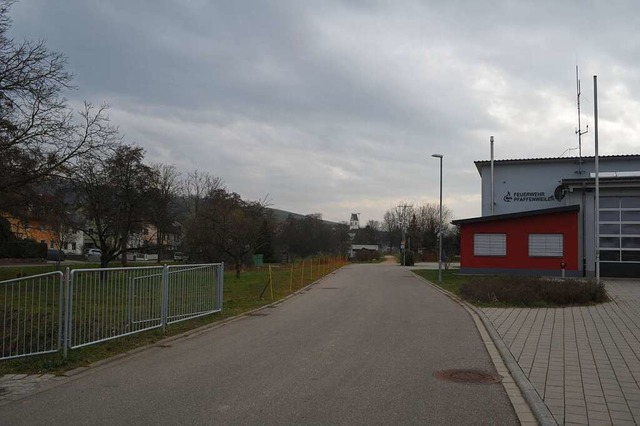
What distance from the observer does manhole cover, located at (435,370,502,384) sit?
7.42 metres

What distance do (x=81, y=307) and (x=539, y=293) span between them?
1317cm

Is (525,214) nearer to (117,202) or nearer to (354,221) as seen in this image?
(117,202)

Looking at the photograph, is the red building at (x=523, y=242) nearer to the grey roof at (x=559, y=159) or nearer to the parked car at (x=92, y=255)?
the grey roof at (x=559, y=159)

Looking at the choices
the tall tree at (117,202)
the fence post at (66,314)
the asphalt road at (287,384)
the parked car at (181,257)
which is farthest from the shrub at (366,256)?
the fence post at (66,314)

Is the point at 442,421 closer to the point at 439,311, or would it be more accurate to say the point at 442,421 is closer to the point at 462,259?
the point at 439,311

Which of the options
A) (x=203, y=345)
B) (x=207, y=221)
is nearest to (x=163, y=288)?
(x=203, y=345)

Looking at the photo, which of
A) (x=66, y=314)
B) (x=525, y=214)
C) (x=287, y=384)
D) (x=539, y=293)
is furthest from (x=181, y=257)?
(x=287, y=384)

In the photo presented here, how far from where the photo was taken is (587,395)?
6492 millimetres

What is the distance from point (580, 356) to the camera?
349 inches

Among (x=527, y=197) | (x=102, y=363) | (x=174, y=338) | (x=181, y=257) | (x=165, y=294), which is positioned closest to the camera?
(x=102, y=363)

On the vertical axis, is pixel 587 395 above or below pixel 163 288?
below

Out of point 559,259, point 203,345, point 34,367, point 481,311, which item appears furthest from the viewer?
point 559,259

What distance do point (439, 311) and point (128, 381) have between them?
33.9 ft

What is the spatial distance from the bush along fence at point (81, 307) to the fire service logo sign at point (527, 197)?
103ft
